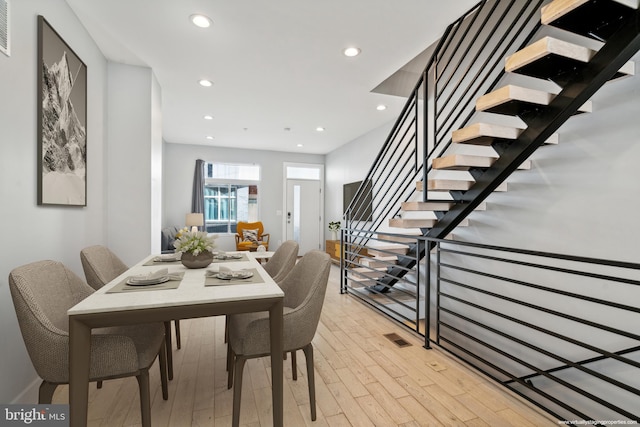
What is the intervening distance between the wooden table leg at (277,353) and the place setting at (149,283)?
0.55m

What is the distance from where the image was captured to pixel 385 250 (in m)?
3.60

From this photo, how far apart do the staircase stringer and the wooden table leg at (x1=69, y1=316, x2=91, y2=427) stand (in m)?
2.45

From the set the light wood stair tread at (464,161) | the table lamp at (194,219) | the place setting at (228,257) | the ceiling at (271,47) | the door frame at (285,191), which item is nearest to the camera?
the light wood stair tread at (464,161)

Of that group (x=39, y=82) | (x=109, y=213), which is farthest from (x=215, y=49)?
(x=109, y=213)

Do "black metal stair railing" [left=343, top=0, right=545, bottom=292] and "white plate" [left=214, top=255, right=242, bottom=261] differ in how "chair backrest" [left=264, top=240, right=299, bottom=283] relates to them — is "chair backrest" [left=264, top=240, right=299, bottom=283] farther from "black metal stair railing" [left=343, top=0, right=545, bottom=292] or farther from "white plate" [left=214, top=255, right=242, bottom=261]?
"black metal stair railing" [left=343, top=0, right=545, bottom=292]

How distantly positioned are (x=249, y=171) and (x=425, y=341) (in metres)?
6.19

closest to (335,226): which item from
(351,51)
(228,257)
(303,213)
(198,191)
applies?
(303,213)

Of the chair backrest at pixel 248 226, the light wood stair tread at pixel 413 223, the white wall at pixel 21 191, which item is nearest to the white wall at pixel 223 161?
the chair backrest at pixel 248 226

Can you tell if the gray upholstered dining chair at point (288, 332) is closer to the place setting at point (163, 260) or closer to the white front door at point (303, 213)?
the place setting at point (163, 260)

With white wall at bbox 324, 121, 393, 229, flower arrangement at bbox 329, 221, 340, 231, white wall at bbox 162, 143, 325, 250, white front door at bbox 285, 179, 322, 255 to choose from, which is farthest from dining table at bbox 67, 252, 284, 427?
white front door at bbox 285, 179, 322, 255

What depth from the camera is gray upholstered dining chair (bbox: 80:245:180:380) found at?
→ 78.7 inches

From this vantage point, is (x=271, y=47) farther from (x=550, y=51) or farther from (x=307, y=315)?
(x=307, y=315)

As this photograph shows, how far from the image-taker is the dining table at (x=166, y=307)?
1.23 m

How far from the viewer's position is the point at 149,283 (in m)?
1.61
